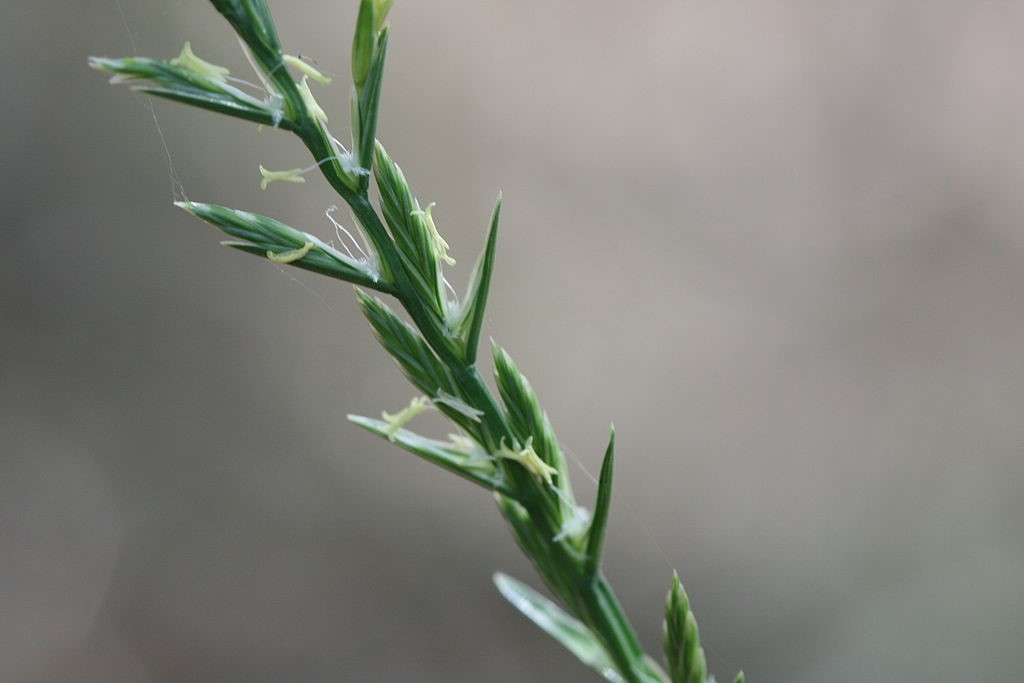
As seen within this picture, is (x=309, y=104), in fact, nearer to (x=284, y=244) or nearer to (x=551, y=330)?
(x=284, y=244)

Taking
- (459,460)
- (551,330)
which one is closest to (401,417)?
(459,460)

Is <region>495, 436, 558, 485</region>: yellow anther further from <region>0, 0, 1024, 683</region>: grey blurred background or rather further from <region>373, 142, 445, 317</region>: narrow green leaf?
<region>0, 0, 1024, 683</region>: grey blurred background

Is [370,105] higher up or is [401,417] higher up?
[370,105]

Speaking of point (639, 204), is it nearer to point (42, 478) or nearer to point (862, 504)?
point (862, 504)

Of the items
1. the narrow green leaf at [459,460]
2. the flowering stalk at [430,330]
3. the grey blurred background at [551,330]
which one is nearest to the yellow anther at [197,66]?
the flowering stalk at [430,330]

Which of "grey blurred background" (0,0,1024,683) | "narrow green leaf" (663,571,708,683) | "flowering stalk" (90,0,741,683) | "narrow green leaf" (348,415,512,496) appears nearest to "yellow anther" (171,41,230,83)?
"flowering stalk" (90,0,741,683)

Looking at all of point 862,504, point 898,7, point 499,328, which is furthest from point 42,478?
point 898,7
